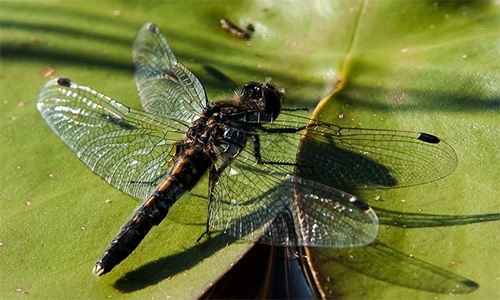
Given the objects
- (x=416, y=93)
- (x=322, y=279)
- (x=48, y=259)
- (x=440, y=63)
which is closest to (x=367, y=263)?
(x=322, y=279)

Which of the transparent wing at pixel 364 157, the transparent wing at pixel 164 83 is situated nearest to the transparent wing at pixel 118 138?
the transparent wing at pixel 164 83

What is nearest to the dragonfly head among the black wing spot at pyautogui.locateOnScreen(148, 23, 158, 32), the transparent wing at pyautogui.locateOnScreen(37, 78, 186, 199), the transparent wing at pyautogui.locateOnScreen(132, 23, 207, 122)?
the transparent wing at pyautogui.locateOnScreen(132, 23, 207, 122)

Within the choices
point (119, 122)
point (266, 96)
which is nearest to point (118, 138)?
point (119, 122)

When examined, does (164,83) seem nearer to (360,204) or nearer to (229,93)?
(229,93)

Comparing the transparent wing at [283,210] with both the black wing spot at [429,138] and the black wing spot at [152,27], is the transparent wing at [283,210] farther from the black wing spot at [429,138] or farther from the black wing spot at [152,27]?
the black wing spot at [152,27]

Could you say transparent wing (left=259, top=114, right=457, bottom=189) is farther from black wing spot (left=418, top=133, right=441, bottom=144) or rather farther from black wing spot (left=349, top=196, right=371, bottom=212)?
black wing spot (left=349, top=196, right=371, bottom=212)

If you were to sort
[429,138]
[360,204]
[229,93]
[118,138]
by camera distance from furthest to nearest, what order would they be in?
[229,93] < [118,138] < [429,138] < [360,204]
